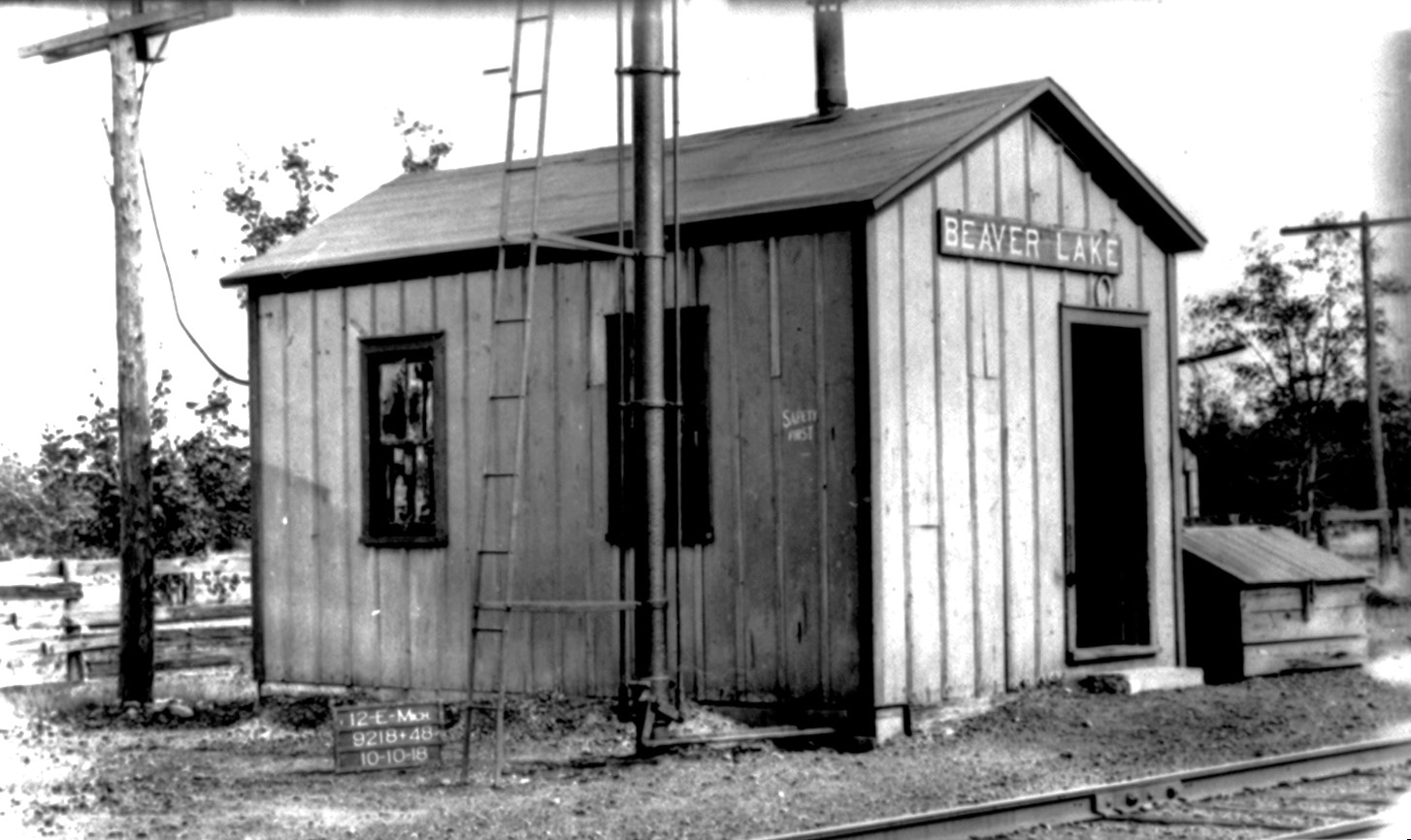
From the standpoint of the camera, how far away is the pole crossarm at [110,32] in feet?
27.1

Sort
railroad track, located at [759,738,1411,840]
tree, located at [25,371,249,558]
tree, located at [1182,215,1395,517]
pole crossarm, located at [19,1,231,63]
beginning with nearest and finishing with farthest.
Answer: railroad track, located at [759,738,1411,840], pole crossarm, located at [19,1,231,63], tree, located at [25,371,249,558], tree, located at [1182,215,1395,517]

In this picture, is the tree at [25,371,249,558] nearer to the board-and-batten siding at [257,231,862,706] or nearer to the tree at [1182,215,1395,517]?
the board-and-batten siding at [257,231,862,706]

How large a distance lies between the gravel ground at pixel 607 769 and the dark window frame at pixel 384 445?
1.49 m

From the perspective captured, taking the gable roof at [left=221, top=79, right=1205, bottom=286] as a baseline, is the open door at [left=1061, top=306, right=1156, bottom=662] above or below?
below

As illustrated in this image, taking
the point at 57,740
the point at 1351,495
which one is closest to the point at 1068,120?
the point at 57,740

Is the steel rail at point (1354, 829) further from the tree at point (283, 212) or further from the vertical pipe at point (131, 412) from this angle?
the tree at point (283, 212)

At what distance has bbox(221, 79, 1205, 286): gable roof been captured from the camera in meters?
11.9

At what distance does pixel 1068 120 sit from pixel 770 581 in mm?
4128

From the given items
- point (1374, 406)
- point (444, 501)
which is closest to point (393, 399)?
point (444, 501)

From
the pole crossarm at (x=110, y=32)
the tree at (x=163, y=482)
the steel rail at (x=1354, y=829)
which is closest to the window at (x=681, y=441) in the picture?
the pole crossarm at (x=110, y=32)

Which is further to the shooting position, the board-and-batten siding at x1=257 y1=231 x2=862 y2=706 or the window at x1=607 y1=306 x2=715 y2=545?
the window at x1=607 y1=306 x2=715 y2=545

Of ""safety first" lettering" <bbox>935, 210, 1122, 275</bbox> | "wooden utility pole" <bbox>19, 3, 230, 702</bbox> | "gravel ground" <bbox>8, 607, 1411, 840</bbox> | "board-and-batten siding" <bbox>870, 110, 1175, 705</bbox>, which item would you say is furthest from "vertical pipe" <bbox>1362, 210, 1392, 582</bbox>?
"wooden utility pole" <bbox>19, 3, 230, 702</bbox>

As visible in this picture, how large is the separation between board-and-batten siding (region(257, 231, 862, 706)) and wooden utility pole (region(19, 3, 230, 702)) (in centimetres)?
189

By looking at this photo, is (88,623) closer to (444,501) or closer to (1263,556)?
(444,501)
